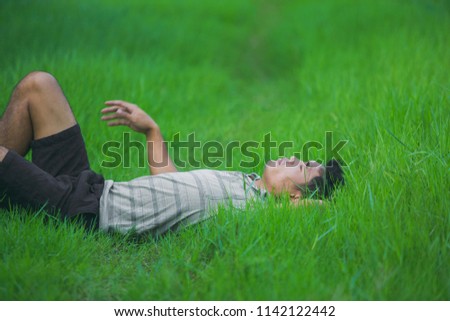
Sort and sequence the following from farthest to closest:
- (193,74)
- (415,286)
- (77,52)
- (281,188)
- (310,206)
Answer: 1. (193,74)
2. (77,52)
3. (281,188)
4. (310,206)
5. (415,286)

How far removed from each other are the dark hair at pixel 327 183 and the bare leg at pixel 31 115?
1.57m

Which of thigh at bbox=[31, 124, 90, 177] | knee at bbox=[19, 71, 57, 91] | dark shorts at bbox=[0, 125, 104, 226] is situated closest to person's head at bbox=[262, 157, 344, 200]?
dark shorts at bbox=[0, 125, 104, 226]

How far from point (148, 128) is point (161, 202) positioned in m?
0.75

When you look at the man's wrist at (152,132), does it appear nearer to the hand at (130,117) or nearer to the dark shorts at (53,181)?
the hand at (130,117)

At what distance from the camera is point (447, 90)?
145 inches

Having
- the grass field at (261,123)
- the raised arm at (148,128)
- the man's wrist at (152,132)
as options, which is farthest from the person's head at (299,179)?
the man's wrist at (152,132)

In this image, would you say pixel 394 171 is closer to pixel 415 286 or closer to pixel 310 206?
pixel 310 206

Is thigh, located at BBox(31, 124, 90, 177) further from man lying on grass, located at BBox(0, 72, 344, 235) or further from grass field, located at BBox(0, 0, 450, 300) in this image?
grass field, located at BBox(0, 0, 450, 300)

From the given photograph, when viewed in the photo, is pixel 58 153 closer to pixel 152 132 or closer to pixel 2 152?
pixel 2 152

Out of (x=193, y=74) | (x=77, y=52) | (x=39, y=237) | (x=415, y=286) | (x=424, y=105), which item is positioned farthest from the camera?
(x=193, y=74)

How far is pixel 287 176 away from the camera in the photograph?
291 cm

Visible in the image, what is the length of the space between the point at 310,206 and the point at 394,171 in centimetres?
54

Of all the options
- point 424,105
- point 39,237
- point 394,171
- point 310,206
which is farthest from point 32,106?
point 424,105
